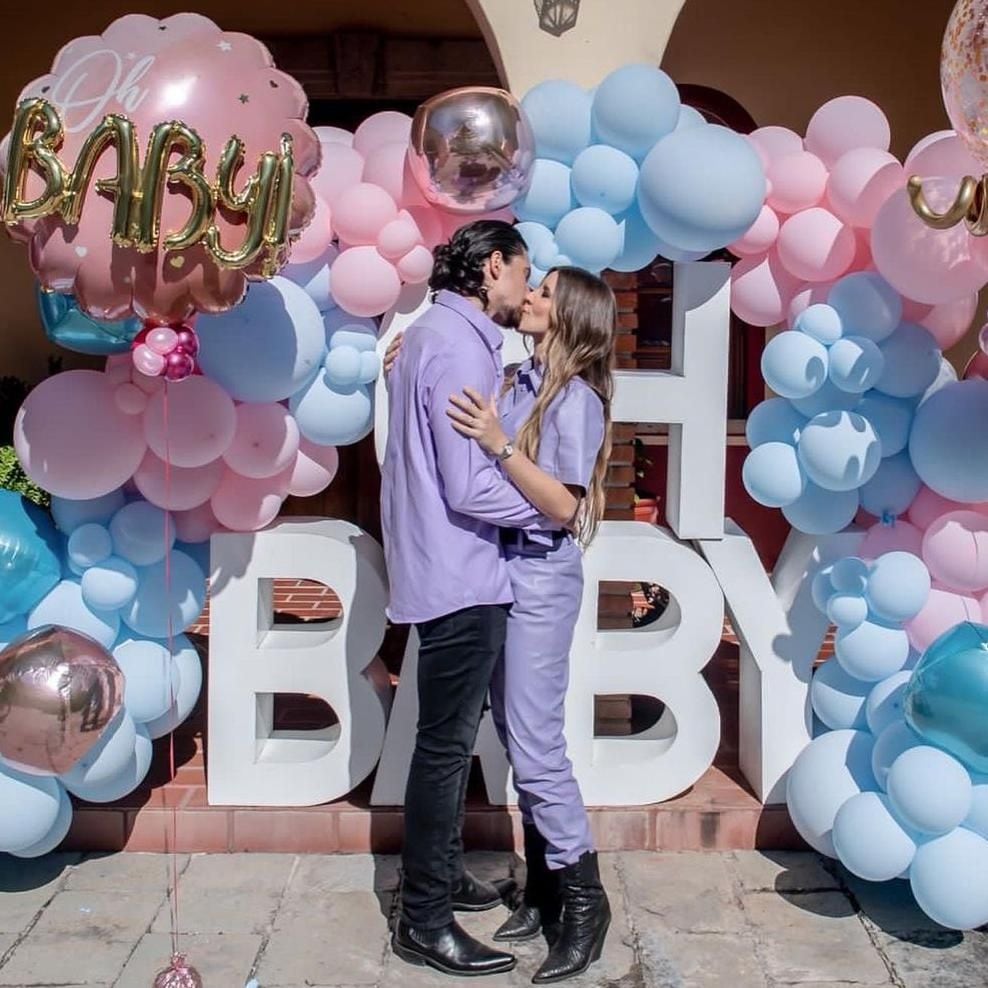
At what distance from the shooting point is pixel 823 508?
341 cm

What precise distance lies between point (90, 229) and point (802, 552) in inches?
83.2

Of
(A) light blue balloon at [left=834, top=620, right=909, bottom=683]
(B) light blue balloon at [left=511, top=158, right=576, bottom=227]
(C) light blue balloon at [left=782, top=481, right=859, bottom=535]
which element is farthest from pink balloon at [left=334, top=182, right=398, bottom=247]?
(A) light blue balloon at [left=834, top=620, right=909, bottom=683]

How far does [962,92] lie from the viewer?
2633 mm

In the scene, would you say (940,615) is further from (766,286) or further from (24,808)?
(24,808)

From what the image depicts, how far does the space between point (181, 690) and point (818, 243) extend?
2.11m

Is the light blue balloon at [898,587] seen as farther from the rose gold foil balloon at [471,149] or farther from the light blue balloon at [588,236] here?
the rose gold foil balloon at [471,149]

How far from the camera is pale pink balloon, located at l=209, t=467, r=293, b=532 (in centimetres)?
349

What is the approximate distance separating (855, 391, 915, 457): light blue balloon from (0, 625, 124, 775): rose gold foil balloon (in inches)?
79.8

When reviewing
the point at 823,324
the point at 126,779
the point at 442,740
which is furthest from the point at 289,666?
the point at 823,324

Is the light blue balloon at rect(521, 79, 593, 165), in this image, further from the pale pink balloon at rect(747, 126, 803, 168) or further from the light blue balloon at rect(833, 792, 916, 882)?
the light blue balloon at rect(833, 792, 916, 882)

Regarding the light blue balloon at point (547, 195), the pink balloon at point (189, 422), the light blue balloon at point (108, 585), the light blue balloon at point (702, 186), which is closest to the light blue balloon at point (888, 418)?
the light blue balloon at point (702, 186)

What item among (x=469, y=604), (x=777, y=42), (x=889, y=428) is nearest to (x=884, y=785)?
(x=889, y=428)

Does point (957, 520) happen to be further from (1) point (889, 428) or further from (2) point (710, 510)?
(2) point (710, 510)

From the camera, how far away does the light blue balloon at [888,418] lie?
334cm
